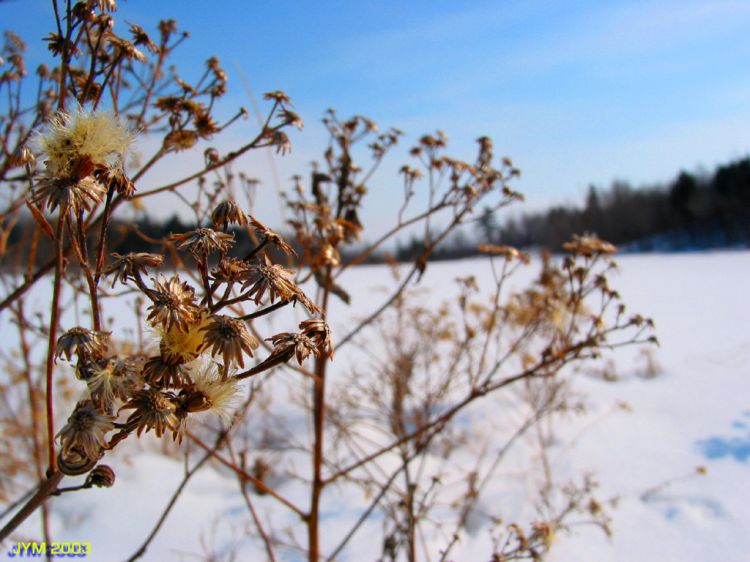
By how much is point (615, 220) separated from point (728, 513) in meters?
34.6

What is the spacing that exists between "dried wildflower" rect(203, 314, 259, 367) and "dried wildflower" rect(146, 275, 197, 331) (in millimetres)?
28

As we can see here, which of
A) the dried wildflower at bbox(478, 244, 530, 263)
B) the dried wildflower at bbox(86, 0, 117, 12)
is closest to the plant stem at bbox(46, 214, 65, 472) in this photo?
the dried wildflower at bbox(86, 0, 117, 12)

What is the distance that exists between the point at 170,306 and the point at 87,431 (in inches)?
5.5

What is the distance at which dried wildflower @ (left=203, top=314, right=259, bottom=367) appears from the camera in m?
0.47

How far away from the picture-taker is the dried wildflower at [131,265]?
525mm

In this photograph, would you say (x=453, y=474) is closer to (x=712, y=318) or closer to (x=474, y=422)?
(x=474, y=422)

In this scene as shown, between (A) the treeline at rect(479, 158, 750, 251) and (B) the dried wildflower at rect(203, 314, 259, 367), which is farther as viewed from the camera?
(A) the treeline at rect(479, 158, 750, 251)

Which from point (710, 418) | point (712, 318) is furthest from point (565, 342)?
point (712, 318)

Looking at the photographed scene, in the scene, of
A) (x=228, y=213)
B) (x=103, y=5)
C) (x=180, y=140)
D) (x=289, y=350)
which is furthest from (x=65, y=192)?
(x=180, y=140)

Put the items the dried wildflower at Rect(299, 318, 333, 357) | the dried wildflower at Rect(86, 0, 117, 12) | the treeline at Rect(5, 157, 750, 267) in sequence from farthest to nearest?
1. the treeline at Rect(5, 157, 750, 267)
2. the dried wildflower at Rect(86, 0, 117, 12)
3. the dried wildflower at Rect(299, 318, 333, 357)

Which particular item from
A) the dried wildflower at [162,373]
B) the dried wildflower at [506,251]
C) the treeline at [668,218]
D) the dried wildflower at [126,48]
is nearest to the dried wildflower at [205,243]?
the dried wildflower at [162,373]

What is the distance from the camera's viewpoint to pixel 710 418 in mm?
3678

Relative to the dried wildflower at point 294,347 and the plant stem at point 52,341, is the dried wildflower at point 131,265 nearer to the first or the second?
the plant stem at point 52,341

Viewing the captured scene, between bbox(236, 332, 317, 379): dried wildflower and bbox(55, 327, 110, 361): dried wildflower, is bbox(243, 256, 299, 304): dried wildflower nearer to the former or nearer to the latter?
bbox(236, 332, 317, 379): dried wildflower
